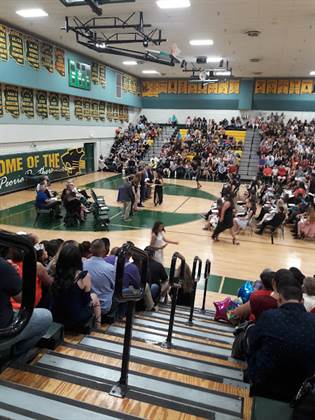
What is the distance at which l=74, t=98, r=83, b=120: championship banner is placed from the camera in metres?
18.5

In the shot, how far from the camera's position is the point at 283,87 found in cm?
2416

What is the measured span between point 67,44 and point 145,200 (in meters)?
8.69

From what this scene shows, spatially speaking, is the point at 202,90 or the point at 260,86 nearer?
the point at 260,86

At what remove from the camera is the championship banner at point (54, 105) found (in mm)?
16281

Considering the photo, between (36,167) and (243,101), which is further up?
(243,101)

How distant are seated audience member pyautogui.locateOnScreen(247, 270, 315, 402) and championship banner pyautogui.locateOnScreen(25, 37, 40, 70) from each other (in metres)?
15.0

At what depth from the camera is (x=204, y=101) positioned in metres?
25.6

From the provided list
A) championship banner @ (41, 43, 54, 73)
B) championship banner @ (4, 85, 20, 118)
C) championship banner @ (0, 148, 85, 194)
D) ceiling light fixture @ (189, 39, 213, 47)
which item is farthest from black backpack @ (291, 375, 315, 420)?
championship banner @ (41, 43, 54, 73)

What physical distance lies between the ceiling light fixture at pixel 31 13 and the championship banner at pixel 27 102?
10.4 feet

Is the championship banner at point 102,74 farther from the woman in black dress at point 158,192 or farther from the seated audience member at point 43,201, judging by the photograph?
the seated audience member at point 43,201

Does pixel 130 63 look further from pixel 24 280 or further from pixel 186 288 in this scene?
pixel 24 280

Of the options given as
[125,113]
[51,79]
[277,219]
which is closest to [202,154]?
[125,113]

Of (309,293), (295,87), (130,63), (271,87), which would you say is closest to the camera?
(309,293)

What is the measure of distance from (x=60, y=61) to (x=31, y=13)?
4.47 metres
